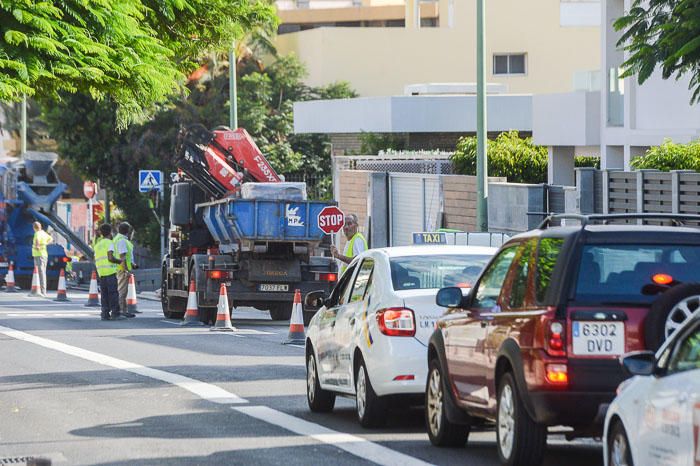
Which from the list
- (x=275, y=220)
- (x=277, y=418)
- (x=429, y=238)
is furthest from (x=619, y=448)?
(x=275, y=220)

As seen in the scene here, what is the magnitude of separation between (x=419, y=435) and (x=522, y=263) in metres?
2.57

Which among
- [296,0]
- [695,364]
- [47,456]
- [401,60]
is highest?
[296,0]

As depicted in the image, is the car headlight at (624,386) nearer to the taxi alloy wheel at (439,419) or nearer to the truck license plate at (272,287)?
the taxi alloy wheel at (439,419)

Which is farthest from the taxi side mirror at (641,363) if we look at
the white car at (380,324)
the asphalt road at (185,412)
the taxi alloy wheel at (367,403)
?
the taxi alloy wheel at (367,403)

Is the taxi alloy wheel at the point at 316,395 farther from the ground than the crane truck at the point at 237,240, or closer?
closer

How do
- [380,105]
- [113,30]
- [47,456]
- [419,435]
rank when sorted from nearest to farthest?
1. [47,456]
2. [419,435]
3. [113,30]
4. [380,105]

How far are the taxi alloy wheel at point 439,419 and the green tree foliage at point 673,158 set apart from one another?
51.0 ft

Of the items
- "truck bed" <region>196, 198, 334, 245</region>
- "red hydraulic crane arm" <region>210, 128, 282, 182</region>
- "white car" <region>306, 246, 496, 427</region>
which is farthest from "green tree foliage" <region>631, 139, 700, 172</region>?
"white car" <region>306, 246, 496, 427</region>

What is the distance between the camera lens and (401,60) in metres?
62.3

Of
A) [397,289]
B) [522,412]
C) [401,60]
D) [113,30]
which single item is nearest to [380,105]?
[401,60]

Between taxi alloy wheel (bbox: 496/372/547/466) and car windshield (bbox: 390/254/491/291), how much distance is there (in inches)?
115

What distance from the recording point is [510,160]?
38.5 m

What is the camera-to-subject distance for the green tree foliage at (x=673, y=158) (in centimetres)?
2645

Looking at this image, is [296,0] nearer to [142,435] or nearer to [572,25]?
[572,25]
